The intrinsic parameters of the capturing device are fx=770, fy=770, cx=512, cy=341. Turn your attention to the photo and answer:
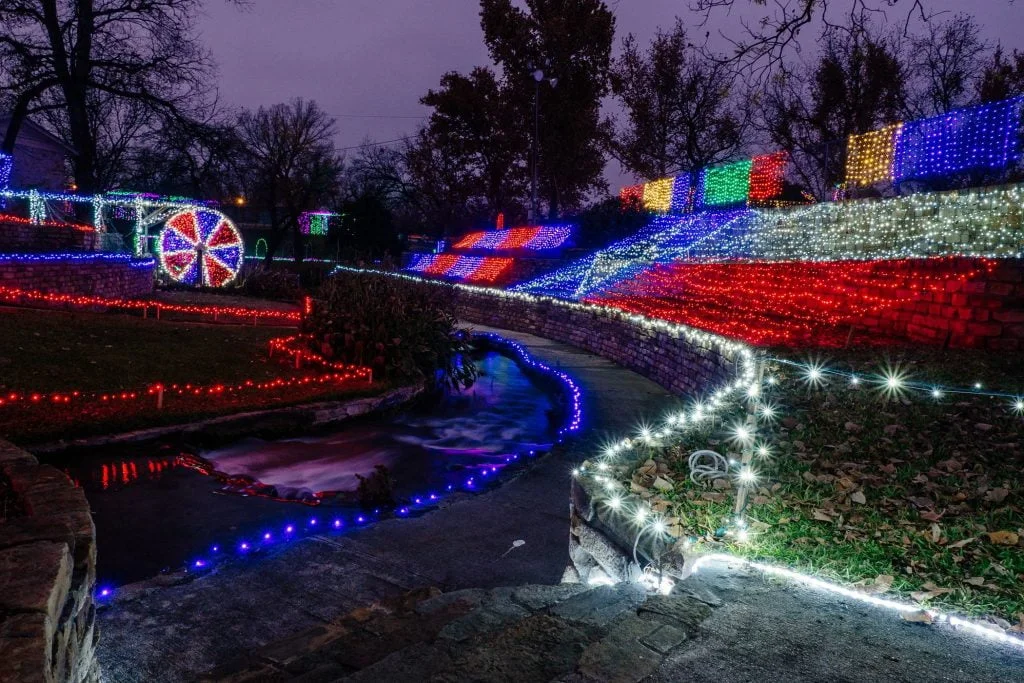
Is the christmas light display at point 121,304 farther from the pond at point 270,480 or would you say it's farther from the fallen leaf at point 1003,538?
the fallen leaf at point 1003,538

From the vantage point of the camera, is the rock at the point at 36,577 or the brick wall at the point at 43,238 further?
the brick wall at the point at 43,238

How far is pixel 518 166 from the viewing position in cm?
3744

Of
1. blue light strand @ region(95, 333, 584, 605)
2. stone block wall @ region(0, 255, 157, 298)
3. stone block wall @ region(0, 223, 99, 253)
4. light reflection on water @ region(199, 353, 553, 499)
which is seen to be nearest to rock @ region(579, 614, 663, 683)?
blue light strand @ region(95, 333, 584, 605)

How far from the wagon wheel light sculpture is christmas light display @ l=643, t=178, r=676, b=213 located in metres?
15.2

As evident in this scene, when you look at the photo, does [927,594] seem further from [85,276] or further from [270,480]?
[85,276]

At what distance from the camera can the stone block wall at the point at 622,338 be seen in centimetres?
1023

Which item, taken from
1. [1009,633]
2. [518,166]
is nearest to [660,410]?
[1009,633]

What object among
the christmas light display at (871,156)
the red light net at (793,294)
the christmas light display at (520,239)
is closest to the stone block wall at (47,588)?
the red light net at (793,294)

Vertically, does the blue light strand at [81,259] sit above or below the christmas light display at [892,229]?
below

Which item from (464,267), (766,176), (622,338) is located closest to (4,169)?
(464,267)

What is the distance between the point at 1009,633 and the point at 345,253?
4142cm

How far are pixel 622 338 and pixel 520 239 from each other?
14.9 metres

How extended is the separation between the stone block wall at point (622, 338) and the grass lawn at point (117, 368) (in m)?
4.61

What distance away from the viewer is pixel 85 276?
17.6 m
